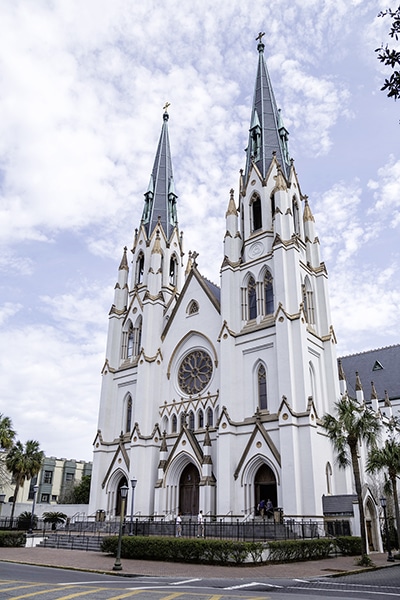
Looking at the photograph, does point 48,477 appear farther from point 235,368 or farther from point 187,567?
point 187,567

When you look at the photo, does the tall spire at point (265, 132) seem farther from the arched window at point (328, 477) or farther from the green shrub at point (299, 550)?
the green shrub at point (299, 550)

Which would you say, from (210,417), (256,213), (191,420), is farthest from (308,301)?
(191,420)

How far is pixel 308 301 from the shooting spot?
118ft

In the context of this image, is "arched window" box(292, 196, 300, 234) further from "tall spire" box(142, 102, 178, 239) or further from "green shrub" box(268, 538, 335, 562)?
"green shrub" box(268, 538, 335, 562)

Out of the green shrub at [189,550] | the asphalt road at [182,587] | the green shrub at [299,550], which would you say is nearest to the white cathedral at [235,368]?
the green shrub at [299,550]

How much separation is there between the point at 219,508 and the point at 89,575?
15.0 metres

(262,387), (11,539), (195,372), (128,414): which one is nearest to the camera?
(11,539)

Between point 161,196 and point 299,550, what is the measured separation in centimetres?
3615

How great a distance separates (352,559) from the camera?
75.9 feet

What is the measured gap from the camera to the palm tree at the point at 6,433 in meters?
37.3

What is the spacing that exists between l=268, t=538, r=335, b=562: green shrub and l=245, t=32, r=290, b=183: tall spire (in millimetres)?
26966

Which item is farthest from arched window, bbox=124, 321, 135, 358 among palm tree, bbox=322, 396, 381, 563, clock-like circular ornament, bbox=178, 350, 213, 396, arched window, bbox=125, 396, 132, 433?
palm tree, bbox=322, 396, 381, 563

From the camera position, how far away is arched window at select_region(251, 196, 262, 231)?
39.4 meters

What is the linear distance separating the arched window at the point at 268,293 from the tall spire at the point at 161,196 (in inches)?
568
